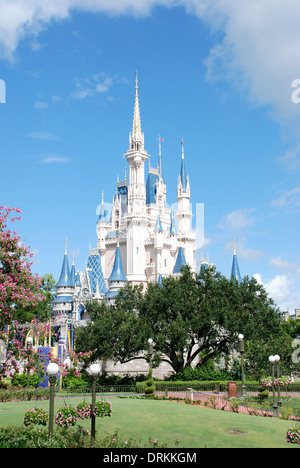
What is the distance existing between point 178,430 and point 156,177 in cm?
6122

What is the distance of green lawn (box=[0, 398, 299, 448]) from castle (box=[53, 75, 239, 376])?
35051 millimetres

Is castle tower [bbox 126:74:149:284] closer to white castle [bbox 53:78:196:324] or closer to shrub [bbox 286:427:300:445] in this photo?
white castle [bbox 53:78:196:324]

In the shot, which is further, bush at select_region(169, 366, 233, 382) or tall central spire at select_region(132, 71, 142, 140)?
tall central spire at select_region(132, 71, 142, 140)

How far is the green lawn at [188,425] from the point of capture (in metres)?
15.4

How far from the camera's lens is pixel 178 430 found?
16688mm

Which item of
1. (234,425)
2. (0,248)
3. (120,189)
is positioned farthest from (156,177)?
(234,425)

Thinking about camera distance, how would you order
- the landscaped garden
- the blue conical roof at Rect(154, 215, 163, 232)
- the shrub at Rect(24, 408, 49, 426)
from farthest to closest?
the blue conical roof at Rect(154, 215, 163, 232)
the shrub at Rect(24, 408, 49, 426)
the landscaped garden

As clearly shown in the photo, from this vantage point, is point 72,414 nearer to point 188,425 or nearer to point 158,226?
point 188,425

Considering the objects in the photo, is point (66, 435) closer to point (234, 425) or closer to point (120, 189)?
point (234, 425)

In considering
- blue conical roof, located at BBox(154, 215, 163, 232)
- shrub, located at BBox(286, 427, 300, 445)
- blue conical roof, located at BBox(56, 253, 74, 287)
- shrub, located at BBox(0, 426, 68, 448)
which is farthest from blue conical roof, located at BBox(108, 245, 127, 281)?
shrub, located at BBox(0, 426, 68, 448)

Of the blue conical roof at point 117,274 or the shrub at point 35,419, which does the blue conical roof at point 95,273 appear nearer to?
the blue conical roof at point 117,274

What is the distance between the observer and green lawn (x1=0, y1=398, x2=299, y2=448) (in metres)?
15.4
